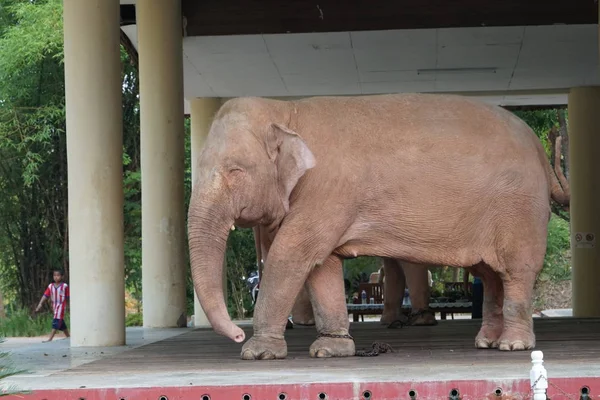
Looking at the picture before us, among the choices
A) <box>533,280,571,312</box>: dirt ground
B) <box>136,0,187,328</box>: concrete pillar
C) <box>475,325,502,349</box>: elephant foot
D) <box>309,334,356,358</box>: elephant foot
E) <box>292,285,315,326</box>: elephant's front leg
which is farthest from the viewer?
<box>533,280,571,312</box>: dirt ground

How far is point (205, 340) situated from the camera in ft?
39.6

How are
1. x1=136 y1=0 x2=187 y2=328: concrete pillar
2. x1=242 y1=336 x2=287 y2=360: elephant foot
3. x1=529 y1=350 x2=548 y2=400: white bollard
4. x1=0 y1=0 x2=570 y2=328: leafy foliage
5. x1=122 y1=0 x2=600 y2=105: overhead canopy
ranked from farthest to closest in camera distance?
1. x1=0 y1=0 x2=570 y2=328: leafy foliage
2. x1=122 y1=0 x2=600 y2=105: overhead canopy
3. x1=136 y1=0 x2=187 y2=328: concrete pillar
4. x1=242 y1=336 x2=287 y2=360: elephant foot
5. x1=529 y1=350 x2=548 y2=400: white bollard

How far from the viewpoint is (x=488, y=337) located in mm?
9953

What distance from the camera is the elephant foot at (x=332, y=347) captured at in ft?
30.2

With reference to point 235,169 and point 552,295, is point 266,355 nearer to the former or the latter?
point 235,169

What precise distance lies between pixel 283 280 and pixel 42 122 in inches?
782

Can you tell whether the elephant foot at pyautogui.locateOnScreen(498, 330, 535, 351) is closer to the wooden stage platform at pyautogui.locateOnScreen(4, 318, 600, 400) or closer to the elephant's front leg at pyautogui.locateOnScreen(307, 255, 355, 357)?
the wooden stage platform at pyautogui.locateOnScreen(4, 318, 600, 400)

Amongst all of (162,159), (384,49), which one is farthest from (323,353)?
(384,49)

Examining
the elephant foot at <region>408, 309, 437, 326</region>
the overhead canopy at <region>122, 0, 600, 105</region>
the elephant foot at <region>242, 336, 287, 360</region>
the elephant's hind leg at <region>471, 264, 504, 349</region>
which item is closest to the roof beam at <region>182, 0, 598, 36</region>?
the overhead canopy at <region>122, 0, 600, 105</region>

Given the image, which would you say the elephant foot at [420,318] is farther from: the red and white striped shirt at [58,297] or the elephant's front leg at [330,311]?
the red and white striped shirt at [58,297]

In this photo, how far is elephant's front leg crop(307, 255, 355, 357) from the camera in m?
9.26

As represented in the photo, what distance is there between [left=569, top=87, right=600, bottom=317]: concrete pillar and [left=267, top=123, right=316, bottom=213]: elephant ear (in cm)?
1152

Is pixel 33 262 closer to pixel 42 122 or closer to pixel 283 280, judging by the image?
pixel 42 122

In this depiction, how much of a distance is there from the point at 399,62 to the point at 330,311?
9.31 m
